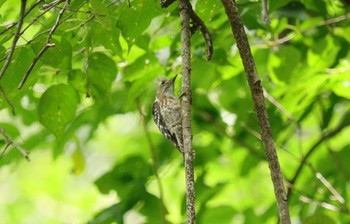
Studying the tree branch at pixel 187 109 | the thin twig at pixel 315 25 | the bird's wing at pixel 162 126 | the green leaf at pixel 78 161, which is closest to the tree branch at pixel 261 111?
the tree branch at pixel 187 109

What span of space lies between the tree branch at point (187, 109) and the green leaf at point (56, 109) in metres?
1.17

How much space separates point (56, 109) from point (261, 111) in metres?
1.55

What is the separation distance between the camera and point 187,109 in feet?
8.81

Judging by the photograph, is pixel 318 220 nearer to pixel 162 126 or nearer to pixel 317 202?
pixel 317 202

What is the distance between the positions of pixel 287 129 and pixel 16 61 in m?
2.76

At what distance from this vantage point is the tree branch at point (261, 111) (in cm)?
262

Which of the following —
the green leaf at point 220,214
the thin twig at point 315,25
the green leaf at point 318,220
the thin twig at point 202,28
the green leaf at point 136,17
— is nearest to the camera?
the thin twig at point 202,28

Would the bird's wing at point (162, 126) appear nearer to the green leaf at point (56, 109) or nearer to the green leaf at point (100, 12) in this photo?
the green leaf at point (56, 109)

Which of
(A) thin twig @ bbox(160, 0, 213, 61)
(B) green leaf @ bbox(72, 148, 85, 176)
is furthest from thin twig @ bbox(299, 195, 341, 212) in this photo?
(A) thin twig @ bbox(160, 0, 213, 61)

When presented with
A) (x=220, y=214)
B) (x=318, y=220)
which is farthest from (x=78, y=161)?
(x=318, y=220)

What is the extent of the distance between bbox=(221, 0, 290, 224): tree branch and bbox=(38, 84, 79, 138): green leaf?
142 cm

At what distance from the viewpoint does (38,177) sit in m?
10.5

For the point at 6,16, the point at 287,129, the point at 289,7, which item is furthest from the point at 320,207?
the point at 6,16

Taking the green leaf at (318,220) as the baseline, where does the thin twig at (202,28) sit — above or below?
above
